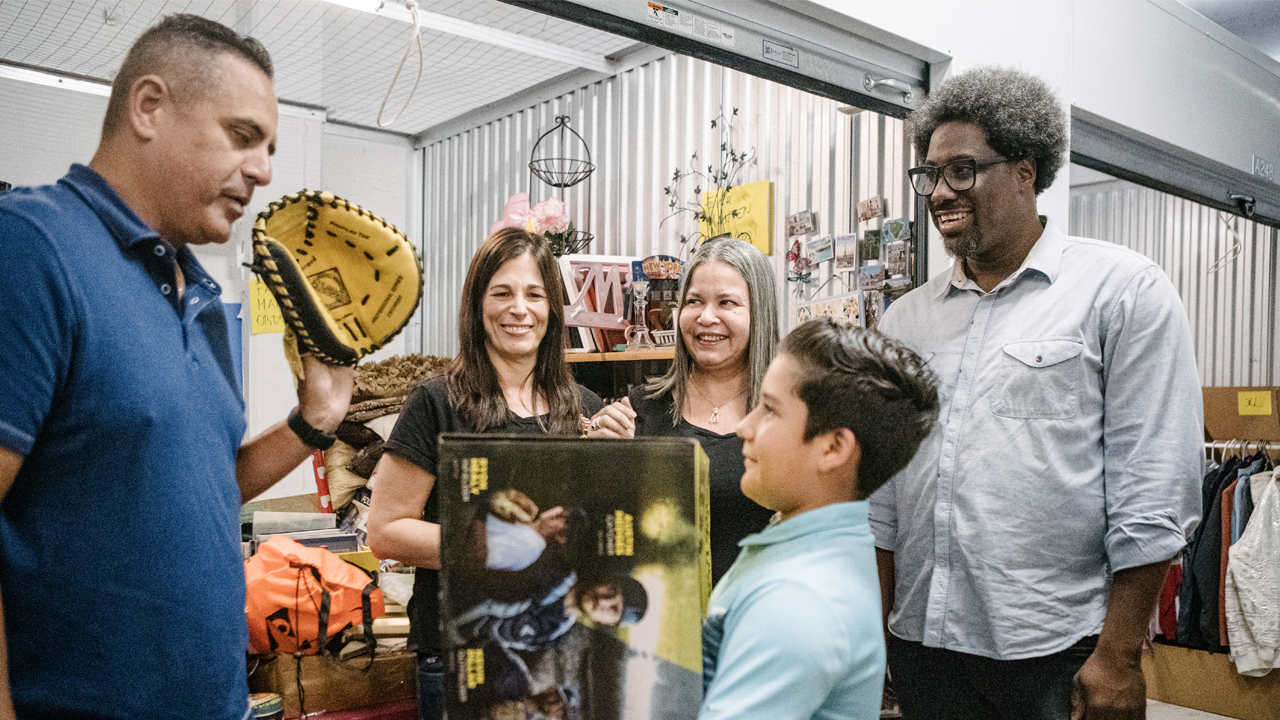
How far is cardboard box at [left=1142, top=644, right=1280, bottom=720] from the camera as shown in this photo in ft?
13.8

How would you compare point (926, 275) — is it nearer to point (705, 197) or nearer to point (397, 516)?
point (397, 516)

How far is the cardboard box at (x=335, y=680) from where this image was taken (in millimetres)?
2637

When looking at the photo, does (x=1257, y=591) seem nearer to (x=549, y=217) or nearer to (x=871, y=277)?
(x=871, y=277)

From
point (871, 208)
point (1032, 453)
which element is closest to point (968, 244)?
point (1032, 453)

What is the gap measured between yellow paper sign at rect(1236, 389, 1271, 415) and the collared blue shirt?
460 centimetres

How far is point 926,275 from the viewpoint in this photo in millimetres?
2357

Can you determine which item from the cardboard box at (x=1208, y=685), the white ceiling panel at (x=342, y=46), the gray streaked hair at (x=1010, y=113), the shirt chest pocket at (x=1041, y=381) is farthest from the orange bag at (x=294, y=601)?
the cardboard box at (x=1208, y=685)

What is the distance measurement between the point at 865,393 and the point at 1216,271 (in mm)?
5731

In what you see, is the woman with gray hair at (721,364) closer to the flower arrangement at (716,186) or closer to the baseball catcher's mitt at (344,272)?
the baseball catcher's mitt at (344,272)

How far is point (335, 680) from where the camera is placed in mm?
2711

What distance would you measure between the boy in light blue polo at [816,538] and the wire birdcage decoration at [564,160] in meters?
3.62

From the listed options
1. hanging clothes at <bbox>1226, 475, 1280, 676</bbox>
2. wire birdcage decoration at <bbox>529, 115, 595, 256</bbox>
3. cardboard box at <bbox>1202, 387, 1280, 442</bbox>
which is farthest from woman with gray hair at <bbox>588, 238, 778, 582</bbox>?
cardboard box at <bbox>1202, 387, 1280, 442</bbox>

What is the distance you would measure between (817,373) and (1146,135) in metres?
2.61

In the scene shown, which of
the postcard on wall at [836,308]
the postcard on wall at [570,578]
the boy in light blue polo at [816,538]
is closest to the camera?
the postcard on wall at [570,578]
